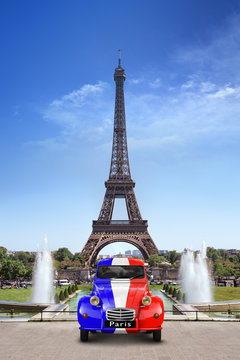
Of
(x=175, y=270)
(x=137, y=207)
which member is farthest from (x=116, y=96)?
(x=175, y=270)

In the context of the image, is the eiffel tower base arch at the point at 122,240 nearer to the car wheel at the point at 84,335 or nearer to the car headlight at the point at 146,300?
the car wheel at the point at 84,335

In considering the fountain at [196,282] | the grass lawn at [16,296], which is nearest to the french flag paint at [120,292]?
the fountain at [196,282]

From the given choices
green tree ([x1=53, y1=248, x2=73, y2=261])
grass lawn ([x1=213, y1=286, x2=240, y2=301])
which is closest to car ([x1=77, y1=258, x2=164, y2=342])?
grass lawn ([x1=213, y1=286, x2=240, y2=301])

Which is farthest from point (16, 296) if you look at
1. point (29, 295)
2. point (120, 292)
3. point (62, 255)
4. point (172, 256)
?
point (172, 256)

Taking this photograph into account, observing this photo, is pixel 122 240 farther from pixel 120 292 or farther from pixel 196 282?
pixel 120 292

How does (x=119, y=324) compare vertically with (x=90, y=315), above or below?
below
